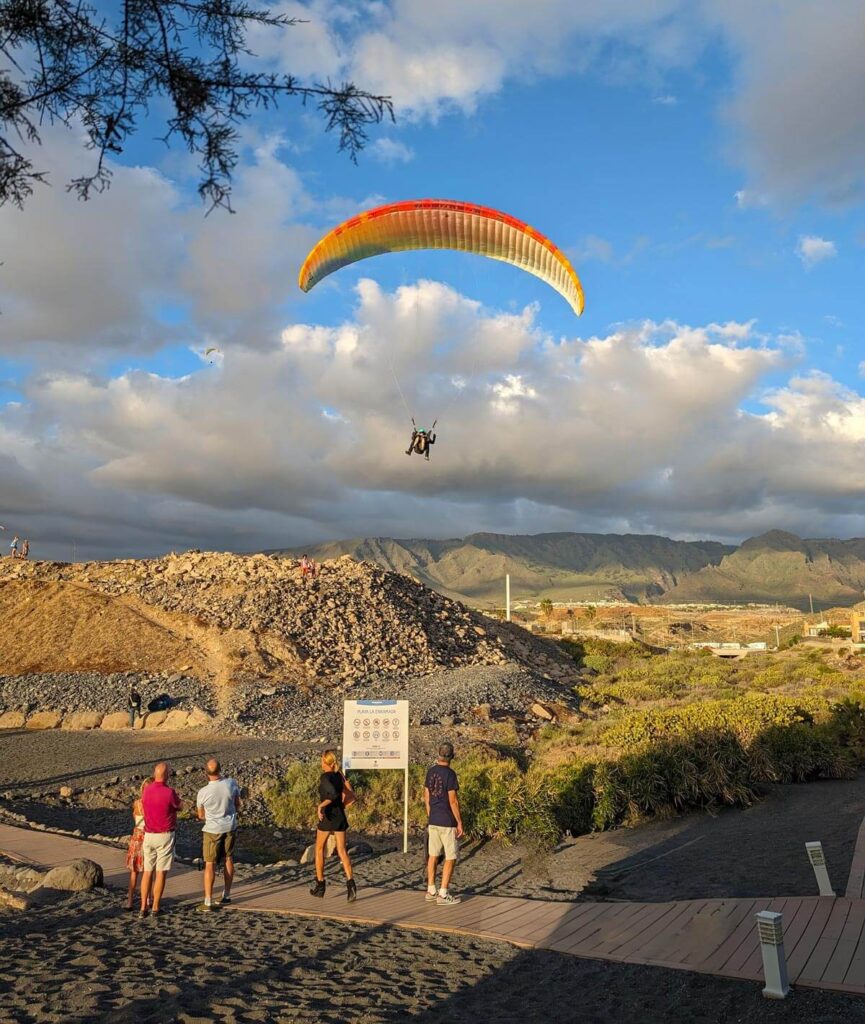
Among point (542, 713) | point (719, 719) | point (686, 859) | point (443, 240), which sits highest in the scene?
point (443, 240)

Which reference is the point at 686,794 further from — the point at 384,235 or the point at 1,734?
the point at 1,734

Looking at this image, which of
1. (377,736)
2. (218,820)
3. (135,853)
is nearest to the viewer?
(135,853)

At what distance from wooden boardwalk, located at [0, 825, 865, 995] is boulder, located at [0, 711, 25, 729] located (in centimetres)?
1795

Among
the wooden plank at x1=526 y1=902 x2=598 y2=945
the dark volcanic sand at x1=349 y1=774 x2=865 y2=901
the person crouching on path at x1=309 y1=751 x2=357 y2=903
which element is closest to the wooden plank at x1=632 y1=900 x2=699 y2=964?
the wooden plank at x1=526 y1=902 x2=598 y2=945

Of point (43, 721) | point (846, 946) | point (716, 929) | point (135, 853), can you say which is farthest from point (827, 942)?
point (43, 721)

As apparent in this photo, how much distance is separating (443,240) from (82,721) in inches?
769

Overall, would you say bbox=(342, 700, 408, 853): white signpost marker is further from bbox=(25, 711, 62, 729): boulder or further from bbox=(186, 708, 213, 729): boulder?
bbox=(25, 711, 62, 729): boulder

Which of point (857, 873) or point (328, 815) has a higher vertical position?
point (328, 815)

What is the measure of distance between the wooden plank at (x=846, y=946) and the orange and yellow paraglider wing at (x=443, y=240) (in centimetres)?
1646

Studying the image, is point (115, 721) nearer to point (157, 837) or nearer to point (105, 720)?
point (105, 720)

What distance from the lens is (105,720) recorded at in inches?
1010

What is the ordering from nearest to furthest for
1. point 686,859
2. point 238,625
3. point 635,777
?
point 686,859
point 635,777
point 238,625

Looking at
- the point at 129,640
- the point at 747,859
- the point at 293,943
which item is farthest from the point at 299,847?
the point at 129,640

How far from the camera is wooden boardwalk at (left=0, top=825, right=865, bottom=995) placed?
600 centimetres
